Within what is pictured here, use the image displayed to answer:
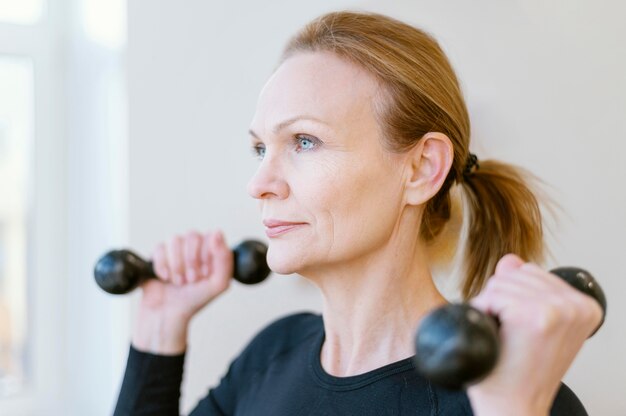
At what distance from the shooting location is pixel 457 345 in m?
0.64

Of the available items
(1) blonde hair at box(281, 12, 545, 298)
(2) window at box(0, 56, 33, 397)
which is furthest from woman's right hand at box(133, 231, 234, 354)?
(2) window at box(0, 56, 33, 397)

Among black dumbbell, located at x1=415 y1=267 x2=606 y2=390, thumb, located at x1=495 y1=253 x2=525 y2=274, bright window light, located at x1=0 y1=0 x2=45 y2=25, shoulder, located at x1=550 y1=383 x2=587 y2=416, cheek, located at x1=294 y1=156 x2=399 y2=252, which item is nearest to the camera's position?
black dumbbell, located at x1=415 y1=267 x2=606 y2=390

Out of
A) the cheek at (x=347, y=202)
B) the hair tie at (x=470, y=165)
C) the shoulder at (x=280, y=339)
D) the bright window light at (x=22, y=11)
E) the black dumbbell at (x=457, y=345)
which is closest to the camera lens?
the black dumbbell at (x=457, y=345)

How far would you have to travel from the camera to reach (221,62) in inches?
65.8

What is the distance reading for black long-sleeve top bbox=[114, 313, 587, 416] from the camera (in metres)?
0.96

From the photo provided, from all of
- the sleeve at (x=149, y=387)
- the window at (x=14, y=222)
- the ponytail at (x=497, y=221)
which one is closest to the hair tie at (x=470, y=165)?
the ponytail at (x=497, y=221)

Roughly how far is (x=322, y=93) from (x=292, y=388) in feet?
1.46

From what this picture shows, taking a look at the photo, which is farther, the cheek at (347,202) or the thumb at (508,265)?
the cheek at (347,202)

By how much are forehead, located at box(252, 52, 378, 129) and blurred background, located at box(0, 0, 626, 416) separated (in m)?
0.39

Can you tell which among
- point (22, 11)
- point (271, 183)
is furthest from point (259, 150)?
point (22, 11)

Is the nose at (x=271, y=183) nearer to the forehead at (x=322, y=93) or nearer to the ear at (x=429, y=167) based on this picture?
the forehead at (x=322, y=93)

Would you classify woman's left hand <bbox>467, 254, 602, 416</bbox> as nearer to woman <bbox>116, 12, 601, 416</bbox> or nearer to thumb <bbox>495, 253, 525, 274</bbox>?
thumb <bbox>495, 253, 525, 274</bbox>

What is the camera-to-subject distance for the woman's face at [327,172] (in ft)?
3.27

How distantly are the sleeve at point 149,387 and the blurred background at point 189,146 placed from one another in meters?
0.43
